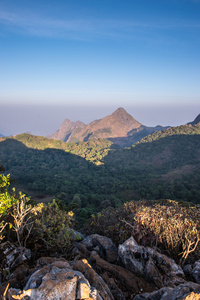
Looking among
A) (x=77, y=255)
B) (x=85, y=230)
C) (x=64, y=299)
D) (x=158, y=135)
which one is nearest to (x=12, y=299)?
(x=64, y=299)

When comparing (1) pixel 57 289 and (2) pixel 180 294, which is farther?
(2) pixel 180 294

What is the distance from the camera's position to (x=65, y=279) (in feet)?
16.8

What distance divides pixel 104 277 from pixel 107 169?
7533 centimetres

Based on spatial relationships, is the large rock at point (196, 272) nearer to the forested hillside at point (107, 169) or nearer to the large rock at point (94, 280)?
the large rock at point (94, 280)

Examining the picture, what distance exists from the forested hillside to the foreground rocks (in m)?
23.6

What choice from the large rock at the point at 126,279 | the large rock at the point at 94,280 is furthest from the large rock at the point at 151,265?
the large rock at the point at 94,280

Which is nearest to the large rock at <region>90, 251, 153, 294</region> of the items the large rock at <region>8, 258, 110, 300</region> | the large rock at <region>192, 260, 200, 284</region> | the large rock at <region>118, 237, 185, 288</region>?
the large rock at <region>118, 237, 185, 288</region>

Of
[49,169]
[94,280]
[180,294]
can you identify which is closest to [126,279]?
[94,280]

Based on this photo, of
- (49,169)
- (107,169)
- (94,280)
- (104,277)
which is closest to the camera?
(94,280)

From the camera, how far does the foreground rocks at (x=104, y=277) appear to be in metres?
4.95

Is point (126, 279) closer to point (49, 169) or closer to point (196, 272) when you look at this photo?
point (196, 272)

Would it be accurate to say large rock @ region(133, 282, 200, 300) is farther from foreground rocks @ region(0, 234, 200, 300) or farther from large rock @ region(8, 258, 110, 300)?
large rock @ region(8, 258, 110, 300)

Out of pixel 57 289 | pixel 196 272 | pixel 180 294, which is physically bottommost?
pixel 196 272

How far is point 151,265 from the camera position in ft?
27.3
